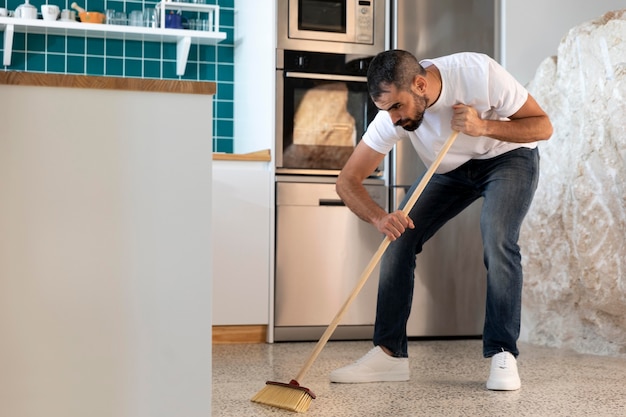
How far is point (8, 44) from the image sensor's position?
149 inches

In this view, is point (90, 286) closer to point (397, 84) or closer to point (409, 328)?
point (397, 84)

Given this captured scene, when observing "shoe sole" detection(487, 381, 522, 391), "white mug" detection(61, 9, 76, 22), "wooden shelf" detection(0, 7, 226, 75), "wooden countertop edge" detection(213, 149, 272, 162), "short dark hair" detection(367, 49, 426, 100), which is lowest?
"shoe sole" detection(487, 381, 522, 391)

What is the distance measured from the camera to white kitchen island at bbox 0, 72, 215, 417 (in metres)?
1.61

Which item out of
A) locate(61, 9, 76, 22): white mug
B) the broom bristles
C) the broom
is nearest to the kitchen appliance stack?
locate(61, 9, 76, 22): white mug

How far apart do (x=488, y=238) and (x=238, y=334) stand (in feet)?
4.56

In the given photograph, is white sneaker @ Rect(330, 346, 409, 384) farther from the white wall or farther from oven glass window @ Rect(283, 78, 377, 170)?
the white wall

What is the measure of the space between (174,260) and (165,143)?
23 cm

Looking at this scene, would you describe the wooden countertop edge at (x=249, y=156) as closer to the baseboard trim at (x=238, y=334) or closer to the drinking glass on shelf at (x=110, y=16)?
the baseboard trim at (x=238, y=334)

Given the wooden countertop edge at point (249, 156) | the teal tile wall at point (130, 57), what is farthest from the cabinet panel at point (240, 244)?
the teal tile wall at point (130, 57)

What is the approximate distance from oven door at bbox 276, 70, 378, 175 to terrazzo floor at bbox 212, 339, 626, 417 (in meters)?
0.74

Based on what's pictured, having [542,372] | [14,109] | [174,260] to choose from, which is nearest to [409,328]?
[542,372]

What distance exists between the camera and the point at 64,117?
5.35ft

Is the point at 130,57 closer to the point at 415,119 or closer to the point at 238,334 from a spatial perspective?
the point at 238,334

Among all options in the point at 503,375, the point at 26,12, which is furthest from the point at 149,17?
the point at 503,375
